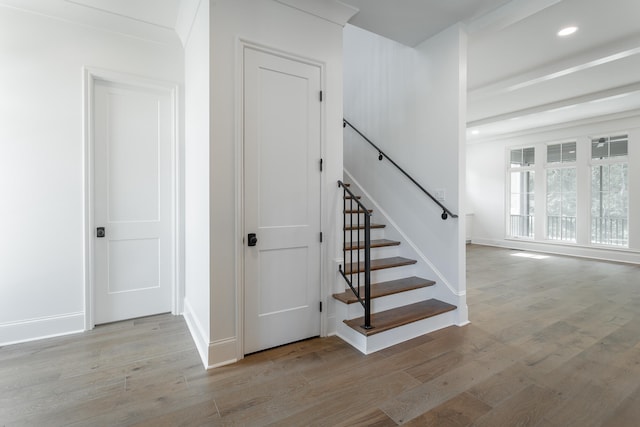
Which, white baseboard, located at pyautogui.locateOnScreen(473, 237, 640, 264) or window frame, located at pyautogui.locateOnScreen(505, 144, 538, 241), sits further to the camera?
window frame, located at pyautogui.locateOnScreen(505, 144, 538, 241)

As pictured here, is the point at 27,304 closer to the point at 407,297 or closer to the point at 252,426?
the point at 252,426

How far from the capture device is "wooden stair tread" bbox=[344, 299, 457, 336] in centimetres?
250

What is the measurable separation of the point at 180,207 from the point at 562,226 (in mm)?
8025

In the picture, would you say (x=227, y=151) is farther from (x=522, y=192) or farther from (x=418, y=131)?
(x=522, y=192)

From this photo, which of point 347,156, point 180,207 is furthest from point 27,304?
point 347,156

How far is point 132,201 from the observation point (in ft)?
10.1

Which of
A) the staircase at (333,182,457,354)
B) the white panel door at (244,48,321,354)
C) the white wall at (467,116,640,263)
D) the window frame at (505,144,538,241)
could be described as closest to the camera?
the white panel door at (244,48,321,354)

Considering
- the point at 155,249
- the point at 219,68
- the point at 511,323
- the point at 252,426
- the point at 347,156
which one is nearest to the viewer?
the point at 252,426

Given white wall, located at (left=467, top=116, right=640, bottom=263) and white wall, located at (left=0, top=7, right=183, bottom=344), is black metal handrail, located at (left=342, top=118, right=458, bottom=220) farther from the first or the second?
white wall, located at (left=467, top=116, right=640, bottom=263)

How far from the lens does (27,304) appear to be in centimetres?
266

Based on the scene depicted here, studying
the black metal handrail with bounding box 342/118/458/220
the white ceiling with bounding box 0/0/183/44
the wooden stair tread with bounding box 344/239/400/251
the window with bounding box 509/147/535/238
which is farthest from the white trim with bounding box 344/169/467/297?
the window with bounding box 509/147/535/238

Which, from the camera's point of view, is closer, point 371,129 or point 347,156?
point 371,129

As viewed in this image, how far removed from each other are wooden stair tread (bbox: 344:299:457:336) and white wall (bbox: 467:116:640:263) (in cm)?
573

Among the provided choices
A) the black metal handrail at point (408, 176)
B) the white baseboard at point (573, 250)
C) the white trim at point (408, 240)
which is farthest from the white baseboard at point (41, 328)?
the white baseboard at point (573, 250)
